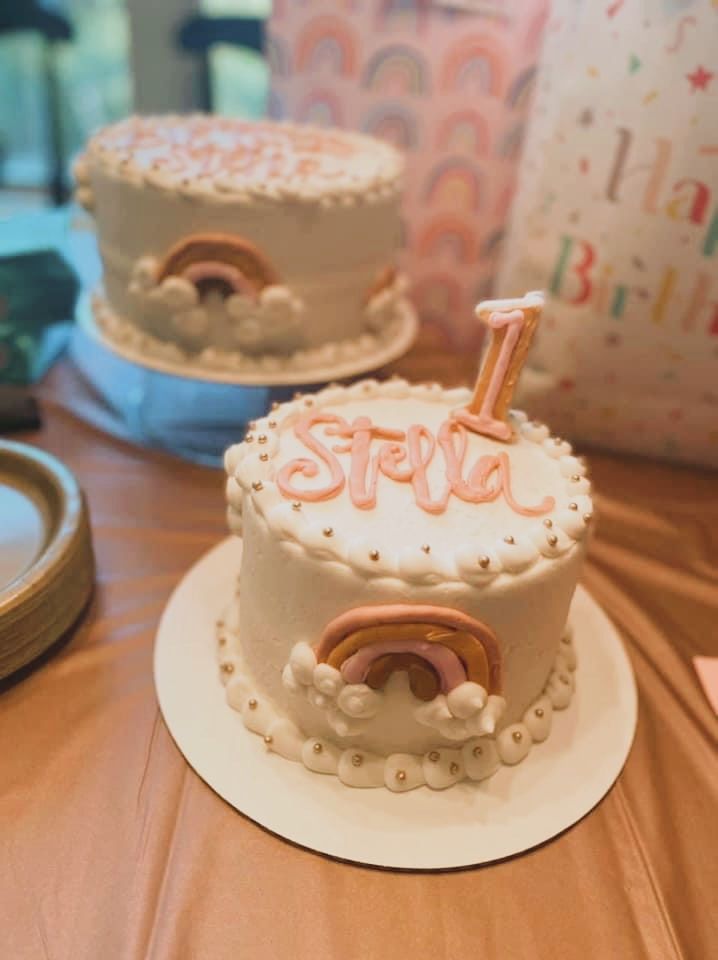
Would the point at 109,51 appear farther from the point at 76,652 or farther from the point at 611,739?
the point at 611,739

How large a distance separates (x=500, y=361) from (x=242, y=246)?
52 centimetres

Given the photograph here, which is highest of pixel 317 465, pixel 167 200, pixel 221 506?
pixel 167 200

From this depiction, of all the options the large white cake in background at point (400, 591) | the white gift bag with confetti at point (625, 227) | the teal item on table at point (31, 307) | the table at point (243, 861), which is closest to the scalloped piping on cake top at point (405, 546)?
the large white cake in background at point (400, 591)

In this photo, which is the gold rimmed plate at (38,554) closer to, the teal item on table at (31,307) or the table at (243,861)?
the table at (243,861)

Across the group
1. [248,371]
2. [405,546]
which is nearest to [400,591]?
[405,546]

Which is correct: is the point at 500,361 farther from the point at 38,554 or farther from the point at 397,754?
the point at 38,554

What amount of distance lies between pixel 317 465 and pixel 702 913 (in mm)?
652

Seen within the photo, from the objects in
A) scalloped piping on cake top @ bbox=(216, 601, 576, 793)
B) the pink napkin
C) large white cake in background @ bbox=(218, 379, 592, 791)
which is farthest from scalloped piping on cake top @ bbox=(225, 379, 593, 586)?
the pink napkin

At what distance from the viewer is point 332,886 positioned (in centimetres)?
89

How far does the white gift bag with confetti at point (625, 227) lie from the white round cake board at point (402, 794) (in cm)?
66

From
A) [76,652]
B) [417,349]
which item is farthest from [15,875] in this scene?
[417,349]

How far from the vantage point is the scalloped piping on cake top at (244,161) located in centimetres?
132

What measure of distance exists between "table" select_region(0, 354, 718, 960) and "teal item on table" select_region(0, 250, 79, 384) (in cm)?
68

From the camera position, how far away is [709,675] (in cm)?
121
